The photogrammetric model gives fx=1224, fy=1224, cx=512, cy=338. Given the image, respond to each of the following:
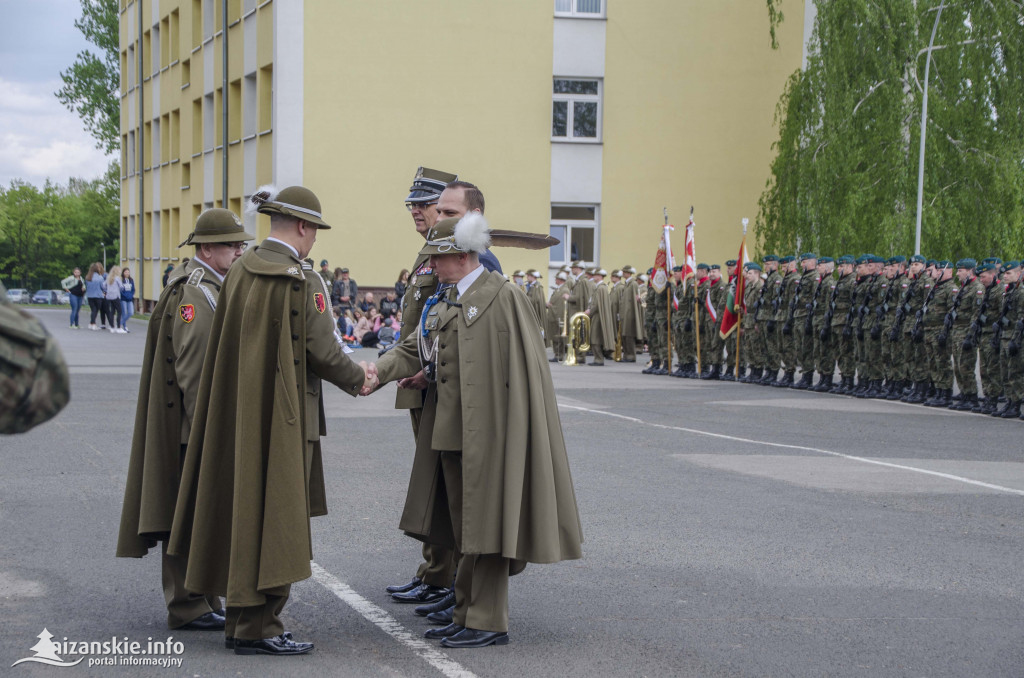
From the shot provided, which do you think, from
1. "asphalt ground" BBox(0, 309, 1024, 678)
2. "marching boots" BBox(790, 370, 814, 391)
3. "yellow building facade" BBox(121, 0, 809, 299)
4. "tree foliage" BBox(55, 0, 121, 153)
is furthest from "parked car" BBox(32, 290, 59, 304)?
"asphalt ground" BBox(0, 309, 1024, 678)

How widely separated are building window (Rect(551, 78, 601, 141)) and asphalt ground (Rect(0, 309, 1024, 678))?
913 inches

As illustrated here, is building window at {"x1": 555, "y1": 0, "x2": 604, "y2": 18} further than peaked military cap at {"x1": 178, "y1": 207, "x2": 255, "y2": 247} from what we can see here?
Yes

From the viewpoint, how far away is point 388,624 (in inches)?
234

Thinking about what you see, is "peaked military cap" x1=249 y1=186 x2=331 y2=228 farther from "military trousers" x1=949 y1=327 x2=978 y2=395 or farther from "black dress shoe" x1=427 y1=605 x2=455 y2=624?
"military trousers" x1=949 y1=327 x2=978 y2=395

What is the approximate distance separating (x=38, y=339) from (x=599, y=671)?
11.3 ft

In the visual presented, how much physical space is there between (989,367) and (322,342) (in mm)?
13522

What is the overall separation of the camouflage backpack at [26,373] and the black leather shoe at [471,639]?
134 inches

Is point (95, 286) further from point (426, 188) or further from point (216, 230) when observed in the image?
point (216, 230)

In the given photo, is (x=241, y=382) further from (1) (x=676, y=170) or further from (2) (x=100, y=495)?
(1) (x=676, y=170)

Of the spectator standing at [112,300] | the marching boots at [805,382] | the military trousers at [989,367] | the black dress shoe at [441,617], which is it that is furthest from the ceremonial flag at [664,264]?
the black dress shoe at [441,617]

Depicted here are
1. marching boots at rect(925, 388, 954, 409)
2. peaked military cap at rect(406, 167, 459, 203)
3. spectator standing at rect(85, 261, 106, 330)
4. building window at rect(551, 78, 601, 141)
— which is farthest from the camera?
building window at rect(551, 78, 601, 141)

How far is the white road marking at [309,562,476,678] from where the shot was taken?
5.27 metres

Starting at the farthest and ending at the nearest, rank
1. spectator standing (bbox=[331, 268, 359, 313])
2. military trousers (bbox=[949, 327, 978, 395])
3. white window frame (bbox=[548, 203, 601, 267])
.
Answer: white window frame (bbox=[548, 203, 601, 267]) < spectator standing (bbox=[331, 268, 359, 313]) < military trousers (bbox=[949, 327, 978, 395])

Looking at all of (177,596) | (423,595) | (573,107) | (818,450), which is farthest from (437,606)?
(573,107)
